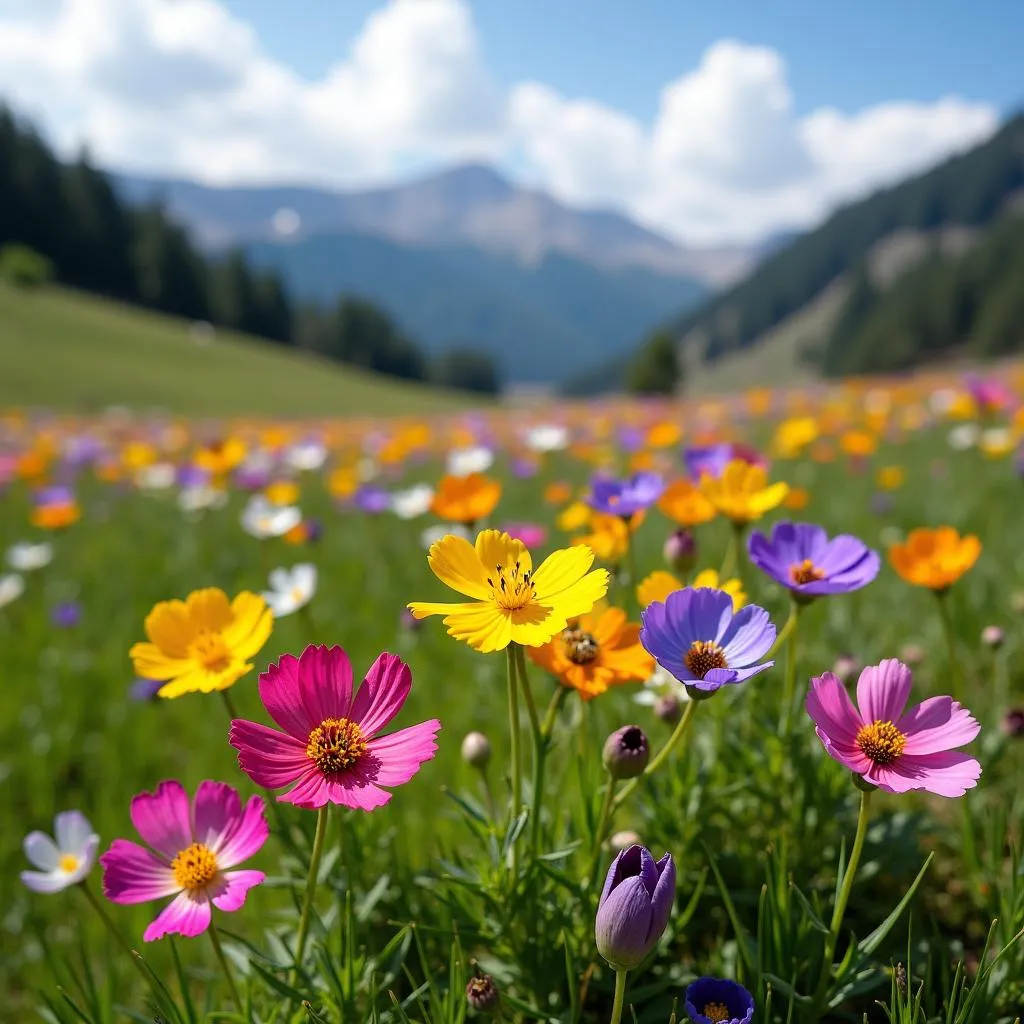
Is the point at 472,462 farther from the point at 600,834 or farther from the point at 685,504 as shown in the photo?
the point at 600,834

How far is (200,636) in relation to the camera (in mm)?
1083

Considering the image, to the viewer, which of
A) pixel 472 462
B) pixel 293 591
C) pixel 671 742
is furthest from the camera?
pixel 472 462

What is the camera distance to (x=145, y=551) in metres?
4.52

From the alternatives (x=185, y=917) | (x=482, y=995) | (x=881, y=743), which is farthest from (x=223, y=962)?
(x=881, y=743)

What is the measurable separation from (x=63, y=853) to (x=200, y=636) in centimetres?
57

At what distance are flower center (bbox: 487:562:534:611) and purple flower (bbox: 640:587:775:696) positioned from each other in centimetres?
13

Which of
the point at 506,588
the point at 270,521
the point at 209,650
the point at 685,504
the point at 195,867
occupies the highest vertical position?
the point at 506,588

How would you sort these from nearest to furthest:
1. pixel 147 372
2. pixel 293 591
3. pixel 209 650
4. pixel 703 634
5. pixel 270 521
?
pixel 703 634
pixel 209 650
pixel 293 591
pixel 270 521
pixel 147 372

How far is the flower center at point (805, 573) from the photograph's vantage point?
1.08m

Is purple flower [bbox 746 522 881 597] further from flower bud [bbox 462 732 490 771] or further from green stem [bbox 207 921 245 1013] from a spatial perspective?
green stem [bbox 207 921 245 1013]

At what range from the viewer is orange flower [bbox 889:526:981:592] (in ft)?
4.09

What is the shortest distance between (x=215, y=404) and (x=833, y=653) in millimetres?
23780

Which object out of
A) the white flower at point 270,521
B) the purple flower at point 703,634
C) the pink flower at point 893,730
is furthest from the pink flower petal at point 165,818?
the white flower at point 270,521

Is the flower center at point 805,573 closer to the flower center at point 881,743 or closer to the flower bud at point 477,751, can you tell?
the flower center at point 881,743
